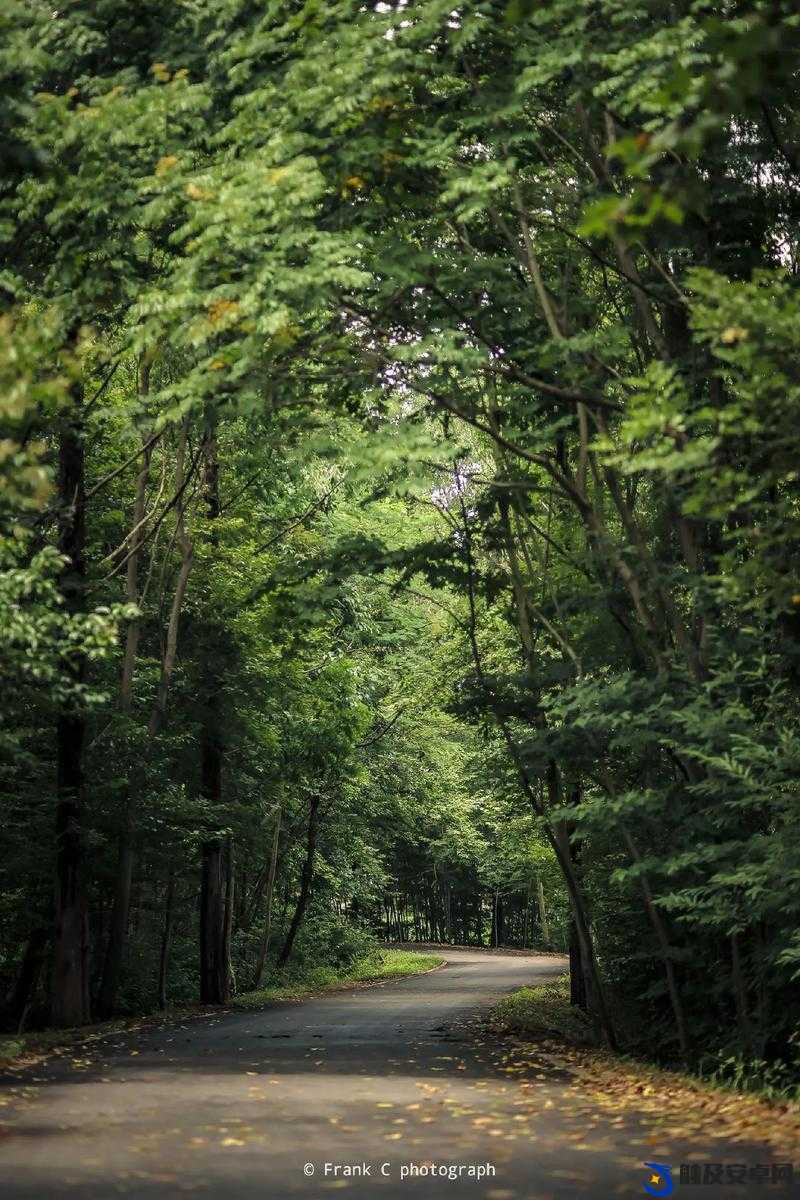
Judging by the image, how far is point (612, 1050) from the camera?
15.9m

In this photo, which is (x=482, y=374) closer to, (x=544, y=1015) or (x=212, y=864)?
(x=544, y=1015)

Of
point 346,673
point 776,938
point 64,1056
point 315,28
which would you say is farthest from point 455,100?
point 346,673

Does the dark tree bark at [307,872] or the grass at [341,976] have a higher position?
the dark tree bark at [307,872]

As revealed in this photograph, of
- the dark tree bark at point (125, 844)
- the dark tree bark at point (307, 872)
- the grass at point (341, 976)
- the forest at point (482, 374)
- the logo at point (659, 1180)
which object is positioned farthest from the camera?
the dark tree bark at point (307, 872)

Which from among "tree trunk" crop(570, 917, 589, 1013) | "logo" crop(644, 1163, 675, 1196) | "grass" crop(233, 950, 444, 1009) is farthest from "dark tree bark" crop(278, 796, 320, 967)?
"logo" crop(644, 1163, 675, 1196)

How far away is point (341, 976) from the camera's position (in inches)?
1601

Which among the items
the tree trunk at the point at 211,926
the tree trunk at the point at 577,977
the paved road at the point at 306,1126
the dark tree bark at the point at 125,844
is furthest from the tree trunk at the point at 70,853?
the tree trunk at the point at 577,977

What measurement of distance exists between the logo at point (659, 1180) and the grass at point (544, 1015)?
10.1 metres

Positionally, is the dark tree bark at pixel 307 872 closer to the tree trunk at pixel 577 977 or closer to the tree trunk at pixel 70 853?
the tree trunk at pixel 577 977

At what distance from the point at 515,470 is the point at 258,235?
22.2 ft

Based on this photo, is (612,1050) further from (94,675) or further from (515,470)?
(94,675)

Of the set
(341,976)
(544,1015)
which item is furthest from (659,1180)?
(341,976)

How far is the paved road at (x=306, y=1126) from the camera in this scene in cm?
734

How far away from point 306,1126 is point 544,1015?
549 inches
